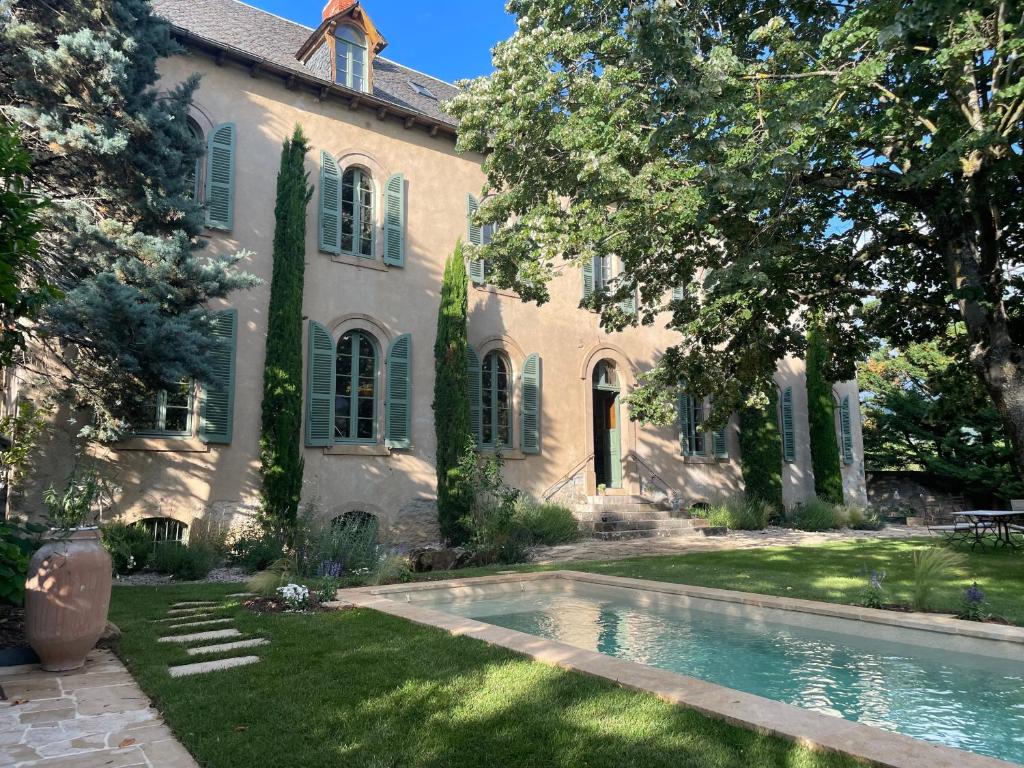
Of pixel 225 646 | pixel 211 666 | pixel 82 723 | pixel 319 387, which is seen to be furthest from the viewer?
pixel 319 387

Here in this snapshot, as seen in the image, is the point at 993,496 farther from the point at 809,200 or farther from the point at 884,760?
the point at 884,760

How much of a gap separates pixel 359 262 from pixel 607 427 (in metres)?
7.56

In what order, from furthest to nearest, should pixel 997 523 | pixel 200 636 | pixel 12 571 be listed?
pixel 997 523 → pixel 200 636 → pixel 12 571

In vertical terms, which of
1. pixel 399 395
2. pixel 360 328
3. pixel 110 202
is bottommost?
pixel 399 395

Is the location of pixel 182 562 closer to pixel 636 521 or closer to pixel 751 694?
pixel 751 694

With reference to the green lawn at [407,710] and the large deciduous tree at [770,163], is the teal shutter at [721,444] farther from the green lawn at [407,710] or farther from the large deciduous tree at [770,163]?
the green lawn at [407,710]

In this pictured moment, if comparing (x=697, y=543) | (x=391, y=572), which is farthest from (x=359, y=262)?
(x=697, y=543)

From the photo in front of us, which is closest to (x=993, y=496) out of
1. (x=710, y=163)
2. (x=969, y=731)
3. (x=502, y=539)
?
(x=502, y=539)

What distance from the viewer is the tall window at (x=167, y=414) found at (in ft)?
35.2

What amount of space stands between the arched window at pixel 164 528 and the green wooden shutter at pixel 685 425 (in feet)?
39.6

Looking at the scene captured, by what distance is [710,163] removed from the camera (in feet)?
26.8

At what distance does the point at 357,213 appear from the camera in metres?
13.8

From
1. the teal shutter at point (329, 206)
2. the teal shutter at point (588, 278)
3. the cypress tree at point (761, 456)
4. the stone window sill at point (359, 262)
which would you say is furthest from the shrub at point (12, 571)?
the cypress tree at point (761, 456)

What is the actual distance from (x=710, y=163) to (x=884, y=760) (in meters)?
6.94
